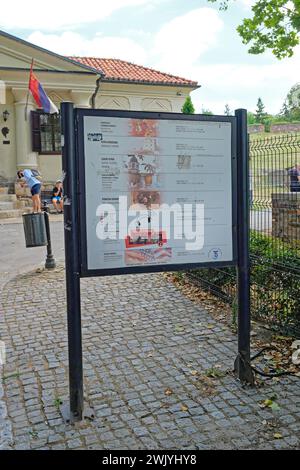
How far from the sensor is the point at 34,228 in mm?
7375

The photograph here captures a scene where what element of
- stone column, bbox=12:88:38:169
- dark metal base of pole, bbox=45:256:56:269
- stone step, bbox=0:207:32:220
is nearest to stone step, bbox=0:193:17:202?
stone step, bbox=0:207:32:220

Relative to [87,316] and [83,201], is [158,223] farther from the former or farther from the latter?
[87,316]

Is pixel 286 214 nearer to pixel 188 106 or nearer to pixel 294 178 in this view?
pixel 294 178

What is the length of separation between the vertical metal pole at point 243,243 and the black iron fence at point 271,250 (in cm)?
100

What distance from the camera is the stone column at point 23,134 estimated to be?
18.4 metres

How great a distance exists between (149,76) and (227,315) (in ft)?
65.1

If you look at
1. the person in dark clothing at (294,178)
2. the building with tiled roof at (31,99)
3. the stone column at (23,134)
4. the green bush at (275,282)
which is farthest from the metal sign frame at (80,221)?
the stone column at (23,134)

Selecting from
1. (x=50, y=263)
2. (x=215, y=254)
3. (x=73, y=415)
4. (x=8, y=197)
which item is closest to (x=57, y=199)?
(x=8, y=197)

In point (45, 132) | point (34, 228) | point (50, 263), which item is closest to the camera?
point (34, 228)

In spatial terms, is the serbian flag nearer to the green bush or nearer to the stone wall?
the stone wall

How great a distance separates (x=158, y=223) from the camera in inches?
132

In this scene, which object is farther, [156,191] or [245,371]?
[245,371]

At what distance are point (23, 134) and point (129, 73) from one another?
7197mm

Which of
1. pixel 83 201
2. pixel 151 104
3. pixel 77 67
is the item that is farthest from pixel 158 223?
pixel 151 104
